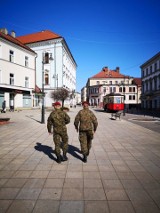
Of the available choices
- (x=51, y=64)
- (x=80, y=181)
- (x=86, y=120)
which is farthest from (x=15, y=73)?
(x=80, y=181)

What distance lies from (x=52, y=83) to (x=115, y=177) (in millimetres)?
36221

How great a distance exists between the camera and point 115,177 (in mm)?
4293

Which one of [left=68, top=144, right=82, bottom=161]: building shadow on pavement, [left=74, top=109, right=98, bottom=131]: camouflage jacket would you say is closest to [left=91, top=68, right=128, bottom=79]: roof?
[left=68, top=144, right=82, bottom=161]: building shadow on pavement

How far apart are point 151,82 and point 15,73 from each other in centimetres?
3403

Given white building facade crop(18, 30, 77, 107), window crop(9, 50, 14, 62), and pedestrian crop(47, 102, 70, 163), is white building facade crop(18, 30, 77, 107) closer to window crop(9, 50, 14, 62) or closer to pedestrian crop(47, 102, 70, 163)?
window crop(9, 50, 14, 62)

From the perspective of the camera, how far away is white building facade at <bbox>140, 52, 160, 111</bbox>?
136 ft

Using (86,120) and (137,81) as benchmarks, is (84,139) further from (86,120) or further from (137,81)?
(137,81)

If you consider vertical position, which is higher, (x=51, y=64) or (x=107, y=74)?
(x=107, y=74)

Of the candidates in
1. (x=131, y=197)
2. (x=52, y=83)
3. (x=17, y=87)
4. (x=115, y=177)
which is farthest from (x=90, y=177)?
(x=52, y=83)

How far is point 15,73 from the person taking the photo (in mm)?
29766

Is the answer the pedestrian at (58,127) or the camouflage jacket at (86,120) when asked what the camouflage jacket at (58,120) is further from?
the camouflage jacket at (86,120)

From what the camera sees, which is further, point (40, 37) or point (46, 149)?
point (40, 37)

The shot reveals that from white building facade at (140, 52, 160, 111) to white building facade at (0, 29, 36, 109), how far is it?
2720cm

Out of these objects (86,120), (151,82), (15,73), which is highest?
(151,82)
